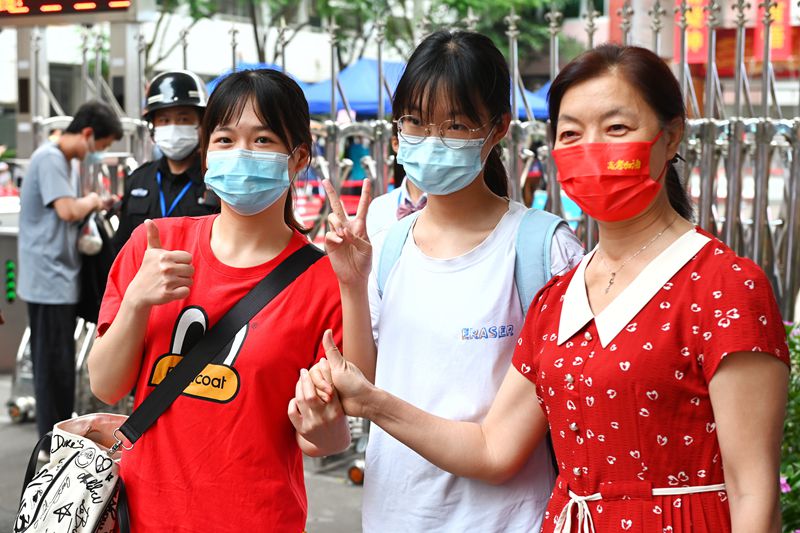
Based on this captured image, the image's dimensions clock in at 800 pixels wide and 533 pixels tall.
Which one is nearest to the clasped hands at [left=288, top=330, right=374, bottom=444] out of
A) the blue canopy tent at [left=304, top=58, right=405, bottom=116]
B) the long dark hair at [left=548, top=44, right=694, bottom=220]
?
the long dark hair at [left=548, top=44, right=694, bottom=220]

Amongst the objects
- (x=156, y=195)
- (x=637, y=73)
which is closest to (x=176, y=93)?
(x=156, y=195)

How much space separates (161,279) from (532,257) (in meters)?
0.75

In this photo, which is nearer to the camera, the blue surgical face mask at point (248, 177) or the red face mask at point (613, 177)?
the red face mask at point (613, 177)

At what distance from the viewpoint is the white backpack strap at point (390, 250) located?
2.29 m

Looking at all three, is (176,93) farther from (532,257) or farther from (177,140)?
(532,257)

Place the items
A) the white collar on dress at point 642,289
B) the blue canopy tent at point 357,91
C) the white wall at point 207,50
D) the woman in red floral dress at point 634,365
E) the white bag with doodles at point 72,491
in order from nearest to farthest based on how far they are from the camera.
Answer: the woman in red floral dress at point 634,365 → the white collar on dress at point 642,289 → the white bag with doodles at point 72,491 → the blue canopy tent at point 357,91 → the white wall at point 207,50

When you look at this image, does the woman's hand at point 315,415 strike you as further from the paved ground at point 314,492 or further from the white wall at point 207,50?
the white wall at point 207,50

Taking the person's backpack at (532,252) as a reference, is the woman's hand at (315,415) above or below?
below

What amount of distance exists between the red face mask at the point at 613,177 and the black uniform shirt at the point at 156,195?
2549 mm

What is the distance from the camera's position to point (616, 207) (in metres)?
1.85

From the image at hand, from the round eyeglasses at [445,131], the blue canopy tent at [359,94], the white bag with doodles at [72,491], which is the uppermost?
the blue canopy tent at [359,94]

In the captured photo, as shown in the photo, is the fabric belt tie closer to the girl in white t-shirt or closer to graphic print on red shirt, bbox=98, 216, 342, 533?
the girl in white t-shirt

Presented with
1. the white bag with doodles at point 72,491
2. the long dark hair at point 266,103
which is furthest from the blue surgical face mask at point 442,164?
the white bag with doodles at point 72,491

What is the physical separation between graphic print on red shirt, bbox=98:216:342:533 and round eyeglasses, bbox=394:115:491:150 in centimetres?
36
